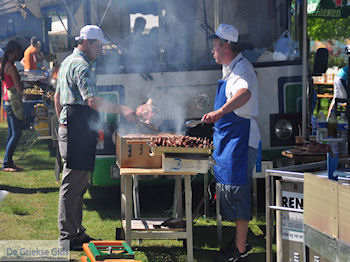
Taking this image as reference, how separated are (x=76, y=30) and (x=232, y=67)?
2327 mm

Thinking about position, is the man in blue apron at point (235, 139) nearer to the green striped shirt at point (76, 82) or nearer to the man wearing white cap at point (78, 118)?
the man wearing white cap at point (78, 118)

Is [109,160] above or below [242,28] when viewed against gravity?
below

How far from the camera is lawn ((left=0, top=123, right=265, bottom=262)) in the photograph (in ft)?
18.4

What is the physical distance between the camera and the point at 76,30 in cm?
666

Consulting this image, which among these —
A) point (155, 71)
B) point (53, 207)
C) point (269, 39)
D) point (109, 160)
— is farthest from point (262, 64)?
point (53, 207)

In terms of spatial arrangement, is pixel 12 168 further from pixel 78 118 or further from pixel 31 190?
pixel 78 118

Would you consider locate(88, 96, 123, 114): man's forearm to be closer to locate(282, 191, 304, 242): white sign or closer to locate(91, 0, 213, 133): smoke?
locate(91, 0, 213, 133): smoke

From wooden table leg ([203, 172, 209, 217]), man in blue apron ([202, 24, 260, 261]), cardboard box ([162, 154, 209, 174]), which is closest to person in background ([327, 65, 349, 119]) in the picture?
wooden table leg ([203, 172, 209, 217])

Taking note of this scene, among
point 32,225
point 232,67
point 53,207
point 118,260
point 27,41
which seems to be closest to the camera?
point 118,260

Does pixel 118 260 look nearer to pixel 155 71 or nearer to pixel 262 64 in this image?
pixel 155 71

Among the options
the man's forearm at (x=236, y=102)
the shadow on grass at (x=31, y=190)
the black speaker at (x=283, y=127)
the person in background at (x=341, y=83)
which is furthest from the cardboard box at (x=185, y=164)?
the person in background at (x=341, y=83)

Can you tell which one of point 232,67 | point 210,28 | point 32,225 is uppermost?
point 210,28

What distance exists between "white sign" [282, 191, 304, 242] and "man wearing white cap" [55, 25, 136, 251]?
1.93m

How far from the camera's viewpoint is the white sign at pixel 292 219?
3.63 m
